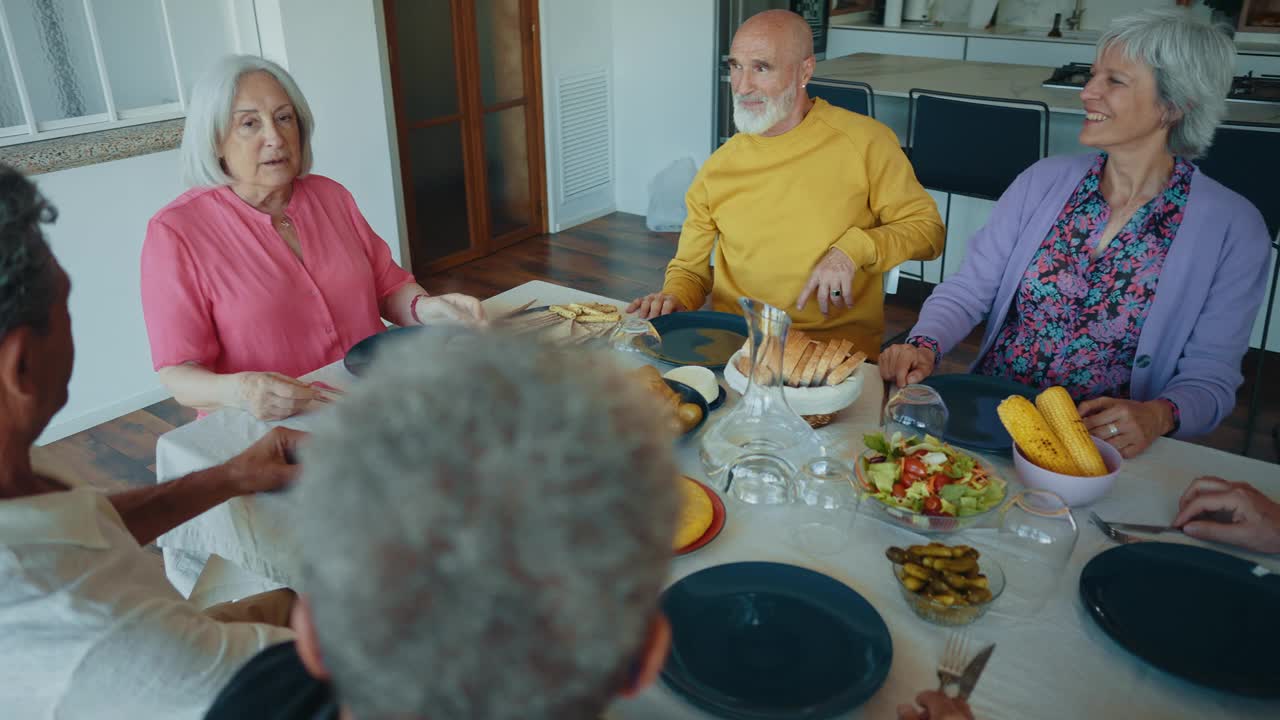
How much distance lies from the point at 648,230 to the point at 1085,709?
453 cm

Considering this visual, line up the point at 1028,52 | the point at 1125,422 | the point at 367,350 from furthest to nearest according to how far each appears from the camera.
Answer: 1. the point at 1028,52
2. the point at 367,350
3. the point at 1125,422

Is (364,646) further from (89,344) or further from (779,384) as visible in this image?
(89,344)

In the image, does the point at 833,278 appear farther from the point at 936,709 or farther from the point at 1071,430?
the point at 936,709

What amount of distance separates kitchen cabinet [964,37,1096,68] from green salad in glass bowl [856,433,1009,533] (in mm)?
4627

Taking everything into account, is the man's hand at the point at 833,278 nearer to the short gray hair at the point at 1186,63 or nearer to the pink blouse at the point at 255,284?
the short gray hair at the point at 1186,63

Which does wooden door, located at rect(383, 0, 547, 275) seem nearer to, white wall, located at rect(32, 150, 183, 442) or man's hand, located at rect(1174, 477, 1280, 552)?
white wall, located at rect(32, 150, 183, 442)

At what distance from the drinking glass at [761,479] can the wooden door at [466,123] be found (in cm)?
343

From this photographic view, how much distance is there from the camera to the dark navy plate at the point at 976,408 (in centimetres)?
142

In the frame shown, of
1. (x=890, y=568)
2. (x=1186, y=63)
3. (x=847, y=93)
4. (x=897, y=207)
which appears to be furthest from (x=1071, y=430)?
(x=847, y=93)

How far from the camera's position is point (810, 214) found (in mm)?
2176

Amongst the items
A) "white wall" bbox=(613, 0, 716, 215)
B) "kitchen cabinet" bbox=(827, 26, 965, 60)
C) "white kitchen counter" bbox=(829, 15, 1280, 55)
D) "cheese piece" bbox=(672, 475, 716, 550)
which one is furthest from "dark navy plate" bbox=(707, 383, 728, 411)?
"kitchen cabinet" bbox=(827, 26, 965, 60)

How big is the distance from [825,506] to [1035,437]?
35 centimetres

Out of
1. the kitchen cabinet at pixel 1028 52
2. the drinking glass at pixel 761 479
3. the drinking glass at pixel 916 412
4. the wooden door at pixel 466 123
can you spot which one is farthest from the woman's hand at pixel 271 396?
the kitchen cabinet at pixel 1028 52

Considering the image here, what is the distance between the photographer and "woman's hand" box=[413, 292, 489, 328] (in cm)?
187
